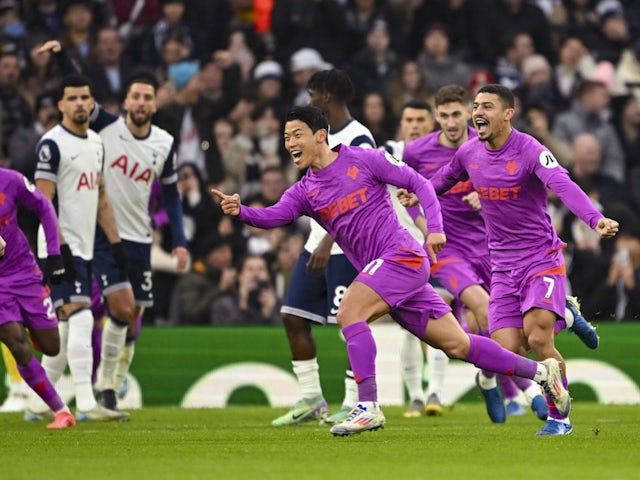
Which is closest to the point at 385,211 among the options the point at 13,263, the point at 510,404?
the point at 13,263

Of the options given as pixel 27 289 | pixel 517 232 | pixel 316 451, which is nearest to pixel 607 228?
pixel 517 232

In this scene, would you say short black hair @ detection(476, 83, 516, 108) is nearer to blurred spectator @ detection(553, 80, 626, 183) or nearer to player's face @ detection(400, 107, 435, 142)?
player's face @ detection(400, 107, 435, 142)

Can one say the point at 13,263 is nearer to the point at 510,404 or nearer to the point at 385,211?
the point at 385,211

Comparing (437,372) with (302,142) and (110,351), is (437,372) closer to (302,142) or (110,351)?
(110,351)

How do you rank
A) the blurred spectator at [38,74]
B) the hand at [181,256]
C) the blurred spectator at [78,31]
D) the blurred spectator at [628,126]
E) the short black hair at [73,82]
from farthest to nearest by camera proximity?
1. the blurred spectator at [628,126]
2. the blurred spectator at [78,31]
3. the blurred spectator at [38,74]
4. the hand at [181,256]
5. the short black hair at [73,82]

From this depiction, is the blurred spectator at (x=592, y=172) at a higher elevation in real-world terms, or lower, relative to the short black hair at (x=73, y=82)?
lower

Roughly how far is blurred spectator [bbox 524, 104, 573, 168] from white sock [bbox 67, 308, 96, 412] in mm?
7870

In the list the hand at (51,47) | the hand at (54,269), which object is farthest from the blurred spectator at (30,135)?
the hand at (54,269)

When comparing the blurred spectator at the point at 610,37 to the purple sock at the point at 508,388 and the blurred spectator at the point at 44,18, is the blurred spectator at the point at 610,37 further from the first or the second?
the purple sock at the point at 508,388

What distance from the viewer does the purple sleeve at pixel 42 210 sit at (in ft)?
39.0

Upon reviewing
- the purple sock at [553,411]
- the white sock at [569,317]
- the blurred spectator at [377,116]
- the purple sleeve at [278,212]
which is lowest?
the purple sock at [553,411]

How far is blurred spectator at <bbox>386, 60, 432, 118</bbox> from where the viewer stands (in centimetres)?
1984

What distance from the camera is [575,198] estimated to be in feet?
33.4

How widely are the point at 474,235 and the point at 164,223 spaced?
536cm
